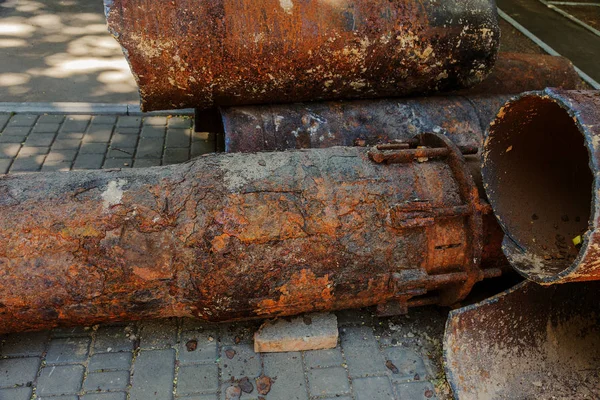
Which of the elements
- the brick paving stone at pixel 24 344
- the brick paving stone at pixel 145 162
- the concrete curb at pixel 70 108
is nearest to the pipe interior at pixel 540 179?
the brick paving stone at pixel 24 344

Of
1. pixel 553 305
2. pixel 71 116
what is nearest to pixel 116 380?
pixel 553 305

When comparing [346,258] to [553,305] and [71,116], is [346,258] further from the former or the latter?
[71,116]

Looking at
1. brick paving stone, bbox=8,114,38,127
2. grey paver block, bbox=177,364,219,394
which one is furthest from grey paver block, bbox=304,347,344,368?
brick paving stone, bbox=8,114,38,127

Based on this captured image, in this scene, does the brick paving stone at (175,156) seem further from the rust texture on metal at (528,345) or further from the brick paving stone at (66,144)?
the rust texture on metal at (528,345)

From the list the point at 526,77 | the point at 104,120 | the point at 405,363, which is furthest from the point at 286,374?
the point at 104,120

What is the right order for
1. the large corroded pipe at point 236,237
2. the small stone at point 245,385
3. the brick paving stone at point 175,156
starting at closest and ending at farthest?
the large corroded pipe at point 236,237 < the small stone at point 245,385 < the brick paving stone at point 175,156

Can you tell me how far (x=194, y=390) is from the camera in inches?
100

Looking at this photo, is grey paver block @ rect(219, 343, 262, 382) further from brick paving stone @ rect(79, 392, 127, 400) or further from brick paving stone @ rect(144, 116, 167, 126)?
brick paving stone @ rect(144, 116, 167, 126)

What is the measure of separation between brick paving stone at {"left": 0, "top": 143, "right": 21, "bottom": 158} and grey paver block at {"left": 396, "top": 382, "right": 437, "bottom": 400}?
11.7 ft

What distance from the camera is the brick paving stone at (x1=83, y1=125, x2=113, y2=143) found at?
4461 millimetres

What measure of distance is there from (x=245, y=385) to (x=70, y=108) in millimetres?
3438

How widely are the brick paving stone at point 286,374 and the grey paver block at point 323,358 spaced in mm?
49

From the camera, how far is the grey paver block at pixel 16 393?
2.45m

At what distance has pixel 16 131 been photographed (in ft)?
14.6
